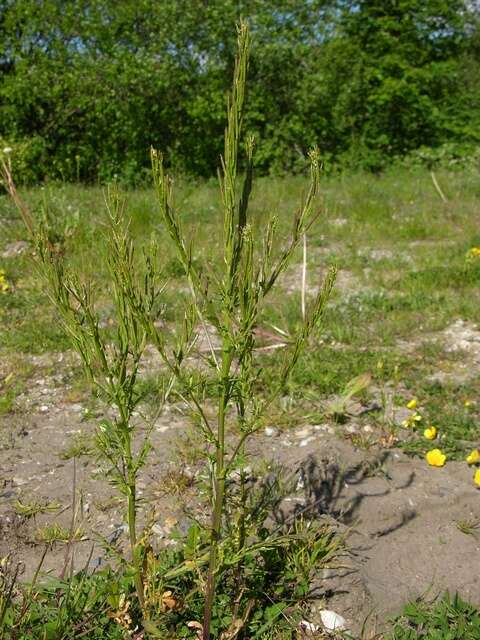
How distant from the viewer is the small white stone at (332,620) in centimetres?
204

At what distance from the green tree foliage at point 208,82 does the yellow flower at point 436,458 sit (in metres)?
6.84

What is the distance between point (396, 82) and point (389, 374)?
10.4 meters

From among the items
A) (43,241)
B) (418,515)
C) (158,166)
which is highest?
(158,166)

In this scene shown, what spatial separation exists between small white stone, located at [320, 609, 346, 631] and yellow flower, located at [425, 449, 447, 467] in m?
1.01

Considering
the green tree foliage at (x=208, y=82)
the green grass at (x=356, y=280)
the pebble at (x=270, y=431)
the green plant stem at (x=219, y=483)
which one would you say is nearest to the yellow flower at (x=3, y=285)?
the green grass at (x=356, y=280)

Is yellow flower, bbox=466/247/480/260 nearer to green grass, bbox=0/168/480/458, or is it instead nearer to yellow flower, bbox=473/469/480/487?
green grass, bbox=0/168/480/458

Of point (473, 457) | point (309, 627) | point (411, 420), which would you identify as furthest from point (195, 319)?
point (411, 420)

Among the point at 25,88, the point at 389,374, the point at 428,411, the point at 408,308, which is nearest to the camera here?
the point at 428,411

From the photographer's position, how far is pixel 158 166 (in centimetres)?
138

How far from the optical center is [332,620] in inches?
81.1

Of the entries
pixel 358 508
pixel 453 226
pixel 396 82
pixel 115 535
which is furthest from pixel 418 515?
pixel 396 82

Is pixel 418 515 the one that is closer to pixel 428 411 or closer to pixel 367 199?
pixel 428 411

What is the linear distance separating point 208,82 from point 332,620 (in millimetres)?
9837

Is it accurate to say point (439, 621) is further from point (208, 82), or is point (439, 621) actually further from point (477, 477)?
point (208, 82)
